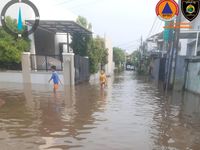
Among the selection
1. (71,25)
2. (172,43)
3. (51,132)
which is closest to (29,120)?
(51,132)

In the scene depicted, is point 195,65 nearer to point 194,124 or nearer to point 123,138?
point 194,124

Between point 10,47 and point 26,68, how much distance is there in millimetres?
2114

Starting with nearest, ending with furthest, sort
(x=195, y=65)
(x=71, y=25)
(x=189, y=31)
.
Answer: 1. (x=195, y=65)
2. (x=71, y=25)
3. (x=189, y=31)

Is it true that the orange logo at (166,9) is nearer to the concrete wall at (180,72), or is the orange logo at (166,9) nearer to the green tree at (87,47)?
the concrete wall at (180,72)

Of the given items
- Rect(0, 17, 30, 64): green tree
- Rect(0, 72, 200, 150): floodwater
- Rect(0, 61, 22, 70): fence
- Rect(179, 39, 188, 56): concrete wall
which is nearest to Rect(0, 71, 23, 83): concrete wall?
Rect(0, 61, 22, 70): fence

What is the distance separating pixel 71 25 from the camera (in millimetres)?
23406

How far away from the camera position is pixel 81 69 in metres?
24.0

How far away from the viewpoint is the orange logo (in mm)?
7887

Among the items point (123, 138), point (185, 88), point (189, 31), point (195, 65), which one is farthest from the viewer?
point (189, 31)

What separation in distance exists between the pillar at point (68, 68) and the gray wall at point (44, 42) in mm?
8520

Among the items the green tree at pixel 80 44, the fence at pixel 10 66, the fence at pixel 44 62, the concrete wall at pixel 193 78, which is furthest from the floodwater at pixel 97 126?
the green tree at pixel 80 44

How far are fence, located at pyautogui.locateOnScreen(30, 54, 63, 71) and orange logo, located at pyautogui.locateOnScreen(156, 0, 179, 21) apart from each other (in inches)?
572

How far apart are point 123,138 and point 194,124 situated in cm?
318

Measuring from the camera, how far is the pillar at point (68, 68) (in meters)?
20.3
